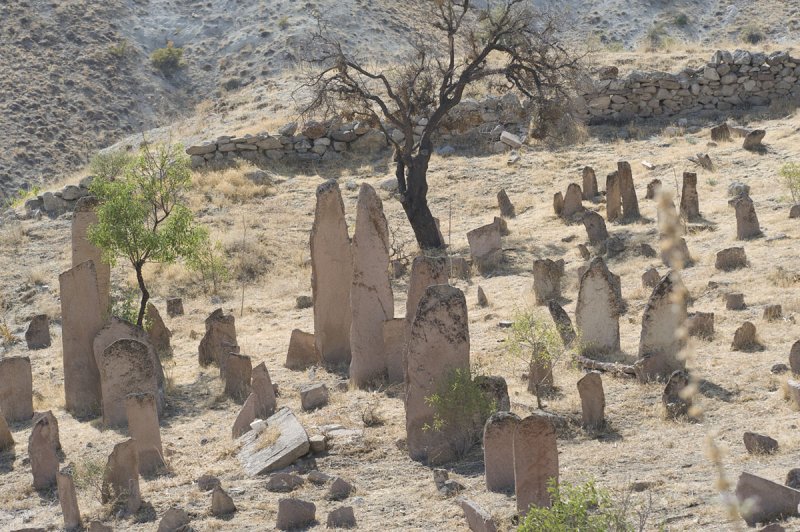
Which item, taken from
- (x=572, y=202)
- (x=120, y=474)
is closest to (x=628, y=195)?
(x=572, y=202)

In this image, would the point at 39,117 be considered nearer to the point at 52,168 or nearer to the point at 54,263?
the point at 52,168

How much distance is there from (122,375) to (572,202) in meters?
11.1

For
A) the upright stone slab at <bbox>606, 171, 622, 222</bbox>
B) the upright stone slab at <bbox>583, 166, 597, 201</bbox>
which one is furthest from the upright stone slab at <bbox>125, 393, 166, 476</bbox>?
the upright stone slab at <bbox>583, 166, 597, 201</bbox>

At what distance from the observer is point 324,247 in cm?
1569

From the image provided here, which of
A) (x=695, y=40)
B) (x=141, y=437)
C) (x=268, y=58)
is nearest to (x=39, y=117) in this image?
(x=268, y=58)

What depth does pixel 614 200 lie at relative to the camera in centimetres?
2181

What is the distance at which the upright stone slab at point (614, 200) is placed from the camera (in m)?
21.8

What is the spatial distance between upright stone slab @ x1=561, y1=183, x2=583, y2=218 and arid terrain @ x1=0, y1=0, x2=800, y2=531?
0.49 meters

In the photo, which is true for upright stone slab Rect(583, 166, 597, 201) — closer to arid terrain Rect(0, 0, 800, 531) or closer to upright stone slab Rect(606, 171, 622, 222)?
arid terrain Rect(0, 0, 800, 531)

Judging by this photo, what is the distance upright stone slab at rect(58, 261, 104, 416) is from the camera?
1512 centimetres

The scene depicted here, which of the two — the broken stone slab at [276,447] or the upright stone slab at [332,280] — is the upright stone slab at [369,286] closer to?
the upright stone slab at [332,280]

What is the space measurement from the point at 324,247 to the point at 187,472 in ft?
15.3

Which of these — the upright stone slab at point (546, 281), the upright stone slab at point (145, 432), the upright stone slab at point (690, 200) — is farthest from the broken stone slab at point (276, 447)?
the upright stone slab at point (690, 200)

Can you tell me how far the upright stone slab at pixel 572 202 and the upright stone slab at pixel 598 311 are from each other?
28.1 ft
